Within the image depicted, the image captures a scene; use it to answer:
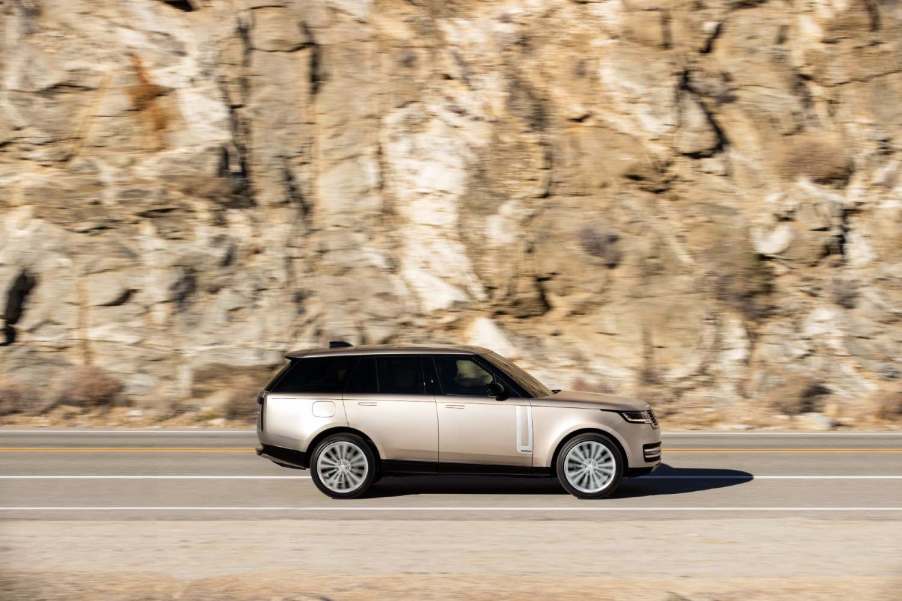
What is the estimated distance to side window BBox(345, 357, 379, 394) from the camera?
11.5 meters

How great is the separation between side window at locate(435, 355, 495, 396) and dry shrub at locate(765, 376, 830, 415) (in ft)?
37.9

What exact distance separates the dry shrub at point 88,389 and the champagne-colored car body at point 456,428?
11.5 m

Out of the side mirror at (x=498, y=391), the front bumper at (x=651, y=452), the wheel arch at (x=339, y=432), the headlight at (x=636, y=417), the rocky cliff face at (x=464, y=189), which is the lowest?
the front bumper at (x=651, y=452)

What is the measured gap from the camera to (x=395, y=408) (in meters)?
11.3

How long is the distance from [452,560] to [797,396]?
15.2 metres

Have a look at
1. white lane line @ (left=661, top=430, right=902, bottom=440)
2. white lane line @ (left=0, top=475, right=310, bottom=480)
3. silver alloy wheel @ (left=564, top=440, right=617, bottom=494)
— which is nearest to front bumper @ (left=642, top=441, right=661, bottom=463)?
silver alloy wheel @ (left=564, top=440, right=617, bottom=494)

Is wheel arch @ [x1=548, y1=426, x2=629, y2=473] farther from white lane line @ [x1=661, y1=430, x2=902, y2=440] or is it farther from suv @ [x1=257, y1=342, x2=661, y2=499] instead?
white lane line @ [x1=661, y1=430, x2=902, y2=440]

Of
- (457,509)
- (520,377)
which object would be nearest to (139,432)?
(520,377)

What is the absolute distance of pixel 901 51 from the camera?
93.1ft

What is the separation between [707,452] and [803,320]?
421 inches

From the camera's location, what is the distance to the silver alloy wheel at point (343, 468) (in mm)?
11234

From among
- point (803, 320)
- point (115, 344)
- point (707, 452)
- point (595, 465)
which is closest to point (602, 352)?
point (803, 320)

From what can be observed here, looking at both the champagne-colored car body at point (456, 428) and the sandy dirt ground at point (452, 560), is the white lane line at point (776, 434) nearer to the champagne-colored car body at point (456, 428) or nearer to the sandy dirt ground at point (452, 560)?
the champagne-colored car body at point (456, 428)

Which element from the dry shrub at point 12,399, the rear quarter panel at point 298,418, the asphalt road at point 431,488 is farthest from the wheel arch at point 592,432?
the dry shrub at point 12,399
